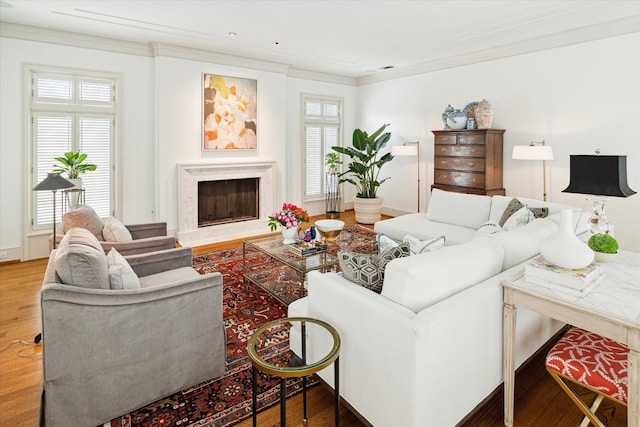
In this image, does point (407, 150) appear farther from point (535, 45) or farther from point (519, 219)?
point (519, 219)

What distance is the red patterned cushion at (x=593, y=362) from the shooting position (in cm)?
162

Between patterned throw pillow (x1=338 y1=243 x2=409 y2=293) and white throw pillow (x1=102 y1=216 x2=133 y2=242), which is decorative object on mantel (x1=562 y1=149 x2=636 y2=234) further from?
white throw pillow (x1=102 y1=216 x2=133 y2=242)

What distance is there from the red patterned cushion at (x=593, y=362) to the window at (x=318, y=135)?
6.07 metres

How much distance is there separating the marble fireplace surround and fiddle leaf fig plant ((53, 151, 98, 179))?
1256 millimetres

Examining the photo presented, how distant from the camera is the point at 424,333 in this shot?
1.55 m

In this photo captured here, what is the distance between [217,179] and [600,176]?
5051 mm

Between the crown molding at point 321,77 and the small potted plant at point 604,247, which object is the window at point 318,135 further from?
the small potted plant at point 604,247

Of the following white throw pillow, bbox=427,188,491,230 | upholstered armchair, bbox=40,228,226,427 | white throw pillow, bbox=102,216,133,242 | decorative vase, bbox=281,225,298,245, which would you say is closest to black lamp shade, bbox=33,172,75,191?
white throw pillow, bbox=102,216,133,242

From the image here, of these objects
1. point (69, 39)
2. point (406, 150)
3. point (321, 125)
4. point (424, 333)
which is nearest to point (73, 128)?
point (69, 39)

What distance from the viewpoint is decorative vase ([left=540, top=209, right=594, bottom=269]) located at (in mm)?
1811

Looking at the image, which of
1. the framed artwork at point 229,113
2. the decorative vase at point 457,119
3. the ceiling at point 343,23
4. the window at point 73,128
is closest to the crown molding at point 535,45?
the ceiling at point 343,23

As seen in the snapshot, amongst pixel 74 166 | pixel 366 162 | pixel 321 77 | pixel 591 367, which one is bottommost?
pixel 591 367

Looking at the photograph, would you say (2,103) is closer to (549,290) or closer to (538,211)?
(549,290)

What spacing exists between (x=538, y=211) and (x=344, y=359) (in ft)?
9.37
